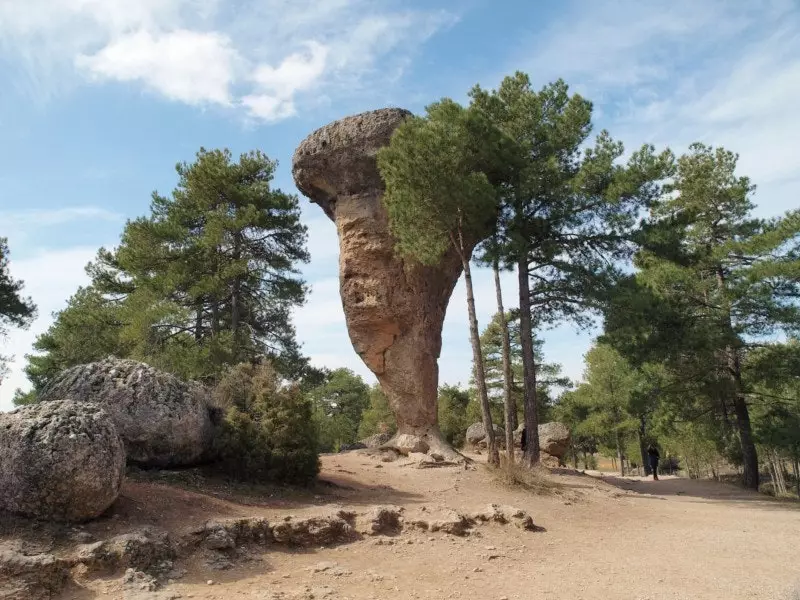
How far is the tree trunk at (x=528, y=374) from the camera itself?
1527cm

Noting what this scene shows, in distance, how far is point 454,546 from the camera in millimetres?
7965

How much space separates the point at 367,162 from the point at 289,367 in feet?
27.3

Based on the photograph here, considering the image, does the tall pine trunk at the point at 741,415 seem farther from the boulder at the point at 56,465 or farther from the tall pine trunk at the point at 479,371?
the boulder at the point at 56,465

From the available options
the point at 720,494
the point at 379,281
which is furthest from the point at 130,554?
the point at 720,494

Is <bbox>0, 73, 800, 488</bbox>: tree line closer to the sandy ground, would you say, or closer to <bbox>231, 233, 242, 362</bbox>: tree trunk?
<bbox>231, 233, 242, 362</bbox>: tree trunk

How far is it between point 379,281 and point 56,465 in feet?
42.7

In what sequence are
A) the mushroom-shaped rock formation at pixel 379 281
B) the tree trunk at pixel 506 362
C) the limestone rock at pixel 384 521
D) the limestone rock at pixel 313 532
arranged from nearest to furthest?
the limestone rock at pixel 313 532 → the limestone rock at pixel 384 521 → the tree trunk at pixel 506 362 → the mushroom-shaped rock formation at pixel 379 281

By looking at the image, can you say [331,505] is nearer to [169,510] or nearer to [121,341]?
[169,510]

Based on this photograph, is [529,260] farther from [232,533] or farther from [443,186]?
[232,533]

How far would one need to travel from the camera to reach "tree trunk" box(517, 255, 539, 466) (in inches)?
601

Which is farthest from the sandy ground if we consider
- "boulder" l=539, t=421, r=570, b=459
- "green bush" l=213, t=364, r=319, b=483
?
"boulder" l=539, t=421, r=570, b=459

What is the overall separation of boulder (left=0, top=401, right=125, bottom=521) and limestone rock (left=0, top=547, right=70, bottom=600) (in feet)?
2.82

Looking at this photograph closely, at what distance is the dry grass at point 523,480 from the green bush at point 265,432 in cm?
425

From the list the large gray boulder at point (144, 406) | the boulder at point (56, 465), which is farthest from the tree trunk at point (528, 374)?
the boulder at point (56, 465)
